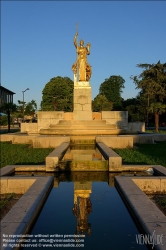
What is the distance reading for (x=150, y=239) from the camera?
3438 mm

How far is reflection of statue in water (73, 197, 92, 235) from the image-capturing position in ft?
13.3

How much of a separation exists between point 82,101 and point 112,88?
59856 millimetres

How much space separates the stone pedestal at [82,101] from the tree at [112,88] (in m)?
56.4

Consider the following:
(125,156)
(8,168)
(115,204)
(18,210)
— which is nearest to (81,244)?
(18,210)

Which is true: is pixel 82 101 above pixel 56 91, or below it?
below

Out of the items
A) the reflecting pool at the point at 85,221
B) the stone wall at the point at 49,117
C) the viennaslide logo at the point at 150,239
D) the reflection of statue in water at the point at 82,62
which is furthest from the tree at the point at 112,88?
the viennaslide logo at the point at 150,239

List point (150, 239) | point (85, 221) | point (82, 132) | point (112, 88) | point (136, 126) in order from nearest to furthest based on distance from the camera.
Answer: point (150, 239), point (85, 221), point (82, 132), point (136, 126), point (112, 88)

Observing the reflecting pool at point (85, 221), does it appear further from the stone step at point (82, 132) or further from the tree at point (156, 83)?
the tree at point (156, 83)

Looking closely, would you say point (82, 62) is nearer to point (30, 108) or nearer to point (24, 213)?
point (24, 213)

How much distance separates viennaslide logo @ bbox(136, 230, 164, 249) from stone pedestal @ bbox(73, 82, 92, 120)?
60.7 feet

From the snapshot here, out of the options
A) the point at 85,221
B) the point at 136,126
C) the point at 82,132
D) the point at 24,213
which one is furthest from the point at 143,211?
the point at 136,126

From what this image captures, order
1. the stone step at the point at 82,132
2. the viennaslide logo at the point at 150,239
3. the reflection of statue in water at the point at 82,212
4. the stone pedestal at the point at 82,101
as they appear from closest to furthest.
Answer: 1. the viennaslide logo at the point at 150,239
2. the reflection of statue in water at the point at 82,212
3. the stone step at the point at 82,132
4. the stone pedestal at the point at 82,101

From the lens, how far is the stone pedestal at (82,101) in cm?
2205

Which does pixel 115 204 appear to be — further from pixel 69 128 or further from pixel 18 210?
pixel 69 128
